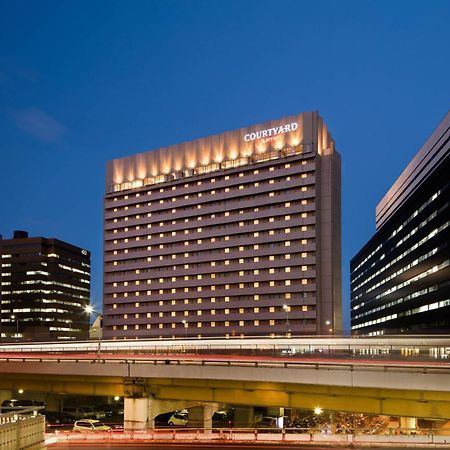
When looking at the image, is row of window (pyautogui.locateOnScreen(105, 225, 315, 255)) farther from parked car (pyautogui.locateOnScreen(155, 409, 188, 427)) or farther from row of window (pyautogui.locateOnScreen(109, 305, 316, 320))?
parked car (pyautogui.locateOnScreen(155, 409, 188, 427))

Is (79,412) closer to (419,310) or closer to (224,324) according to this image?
(224,324)

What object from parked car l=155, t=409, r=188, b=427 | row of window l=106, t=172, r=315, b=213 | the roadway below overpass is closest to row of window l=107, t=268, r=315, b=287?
row of window l=106, t=172, r=315, b=213

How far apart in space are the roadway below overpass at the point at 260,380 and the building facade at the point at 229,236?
85.4 metres

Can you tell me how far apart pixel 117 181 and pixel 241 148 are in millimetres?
42681

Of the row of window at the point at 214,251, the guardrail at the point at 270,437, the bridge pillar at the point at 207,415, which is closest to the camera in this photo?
the guardrail at the point at 270,437

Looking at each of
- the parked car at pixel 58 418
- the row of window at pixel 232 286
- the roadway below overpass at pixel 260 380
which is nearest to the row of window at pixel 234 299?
the row of window at pixel 232 286

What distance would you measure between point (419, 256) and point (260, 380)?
9666 cm

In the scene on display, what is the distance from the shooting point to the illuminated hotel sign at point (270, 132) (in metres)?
140

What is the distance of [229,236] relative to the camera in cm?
14650

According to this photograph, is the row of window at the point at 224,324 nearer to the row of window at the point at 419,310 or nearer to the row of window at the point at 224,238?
the row of window at the point at 224,238

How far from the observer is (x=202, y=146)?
6107 inches

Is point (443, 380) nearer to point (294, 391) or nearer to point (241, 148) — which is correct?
point (294, 391)

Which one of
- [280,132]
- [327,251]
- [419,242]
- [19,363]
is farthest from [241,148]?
[19,363]

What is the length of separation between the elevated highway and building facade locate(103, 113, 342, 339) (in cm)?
8437
